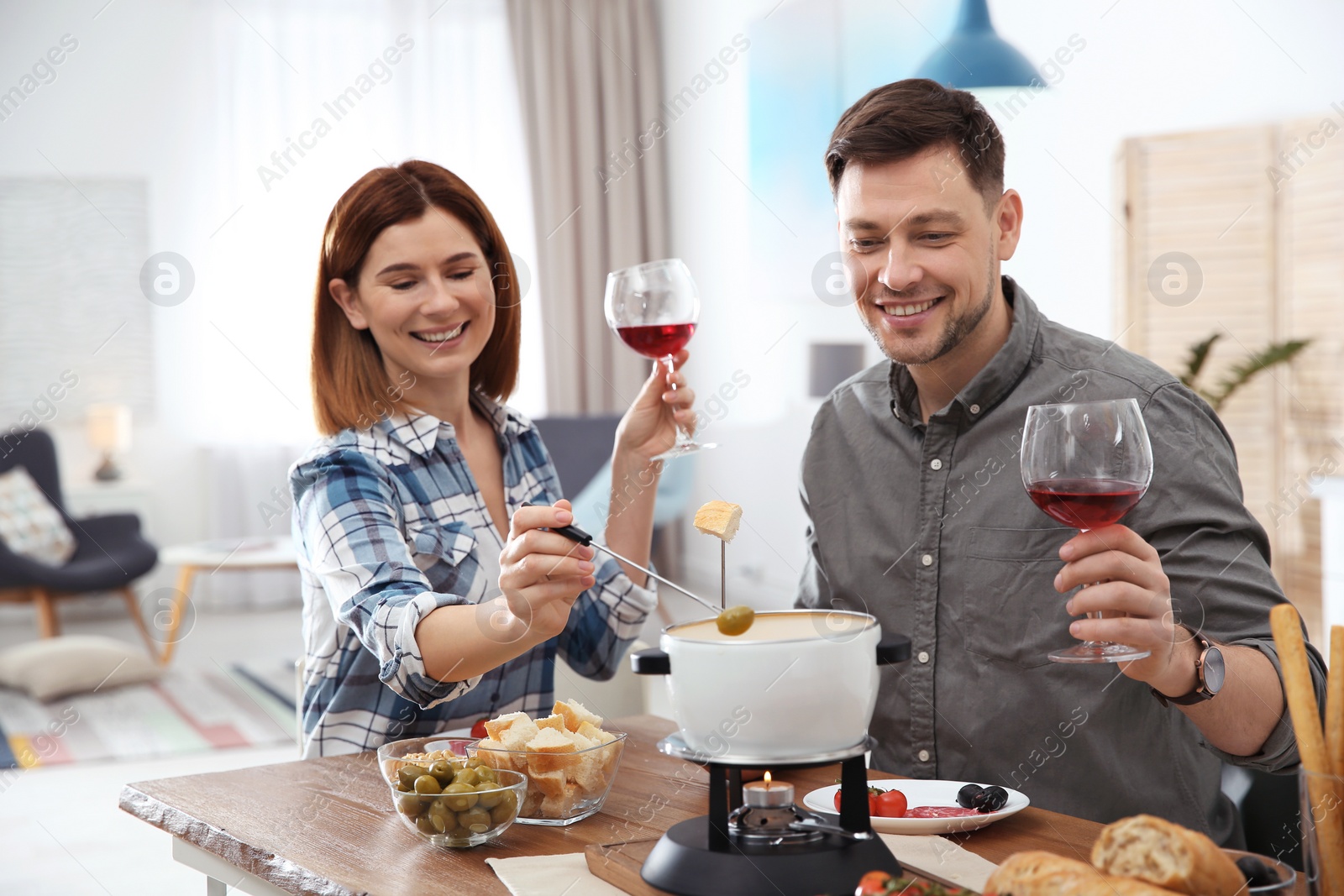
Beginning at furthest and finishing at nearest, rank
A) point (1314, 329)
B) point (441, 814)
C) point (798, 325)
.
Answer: point (798, 325), point (1314, 329), point (441, 814)

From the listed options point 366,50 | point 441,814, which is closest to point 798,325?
point 366,50

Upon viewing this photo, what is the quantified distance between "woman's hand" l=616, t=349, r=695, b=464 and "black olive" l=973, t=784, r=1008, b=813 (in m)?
0.67

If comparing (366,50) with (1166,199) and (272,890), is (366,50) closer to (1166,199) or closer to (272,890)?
(1166,199)

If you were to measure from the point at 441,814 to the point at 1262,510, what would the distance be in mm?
3654

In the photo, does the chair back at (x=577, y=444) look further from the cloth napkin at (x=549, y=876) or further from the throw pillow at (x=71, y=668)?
the cloth napkin at (x=549, y=876)

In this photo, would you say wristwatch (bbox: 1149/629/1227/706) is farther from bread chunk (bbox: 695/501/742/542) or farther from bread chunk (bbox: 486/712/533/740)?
bread chunk (bbox: 486/712/533/740)

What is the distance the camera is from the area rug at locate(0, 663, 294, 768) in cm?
416

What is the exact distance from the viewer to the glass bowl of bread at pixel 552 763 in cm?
120

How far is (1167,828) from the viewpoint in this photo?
0.83 meters

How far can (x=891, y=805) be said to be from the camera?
3.92ft

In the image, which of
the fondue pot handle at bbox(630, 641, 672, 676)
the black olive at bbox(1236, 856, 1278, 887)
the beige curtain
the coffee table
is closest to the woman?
the fondue pot handle at bbox(630, 641, 672, 676)

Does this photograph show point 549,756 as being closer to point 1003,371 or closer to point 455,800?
point 455,800

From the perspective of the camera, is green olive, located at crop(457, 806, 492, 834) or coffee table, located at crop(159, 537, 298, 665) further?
coffee table, located at crop(159, 537, 298, 665)

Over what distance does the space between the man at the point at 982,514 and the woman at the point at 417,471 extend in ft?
1.01
